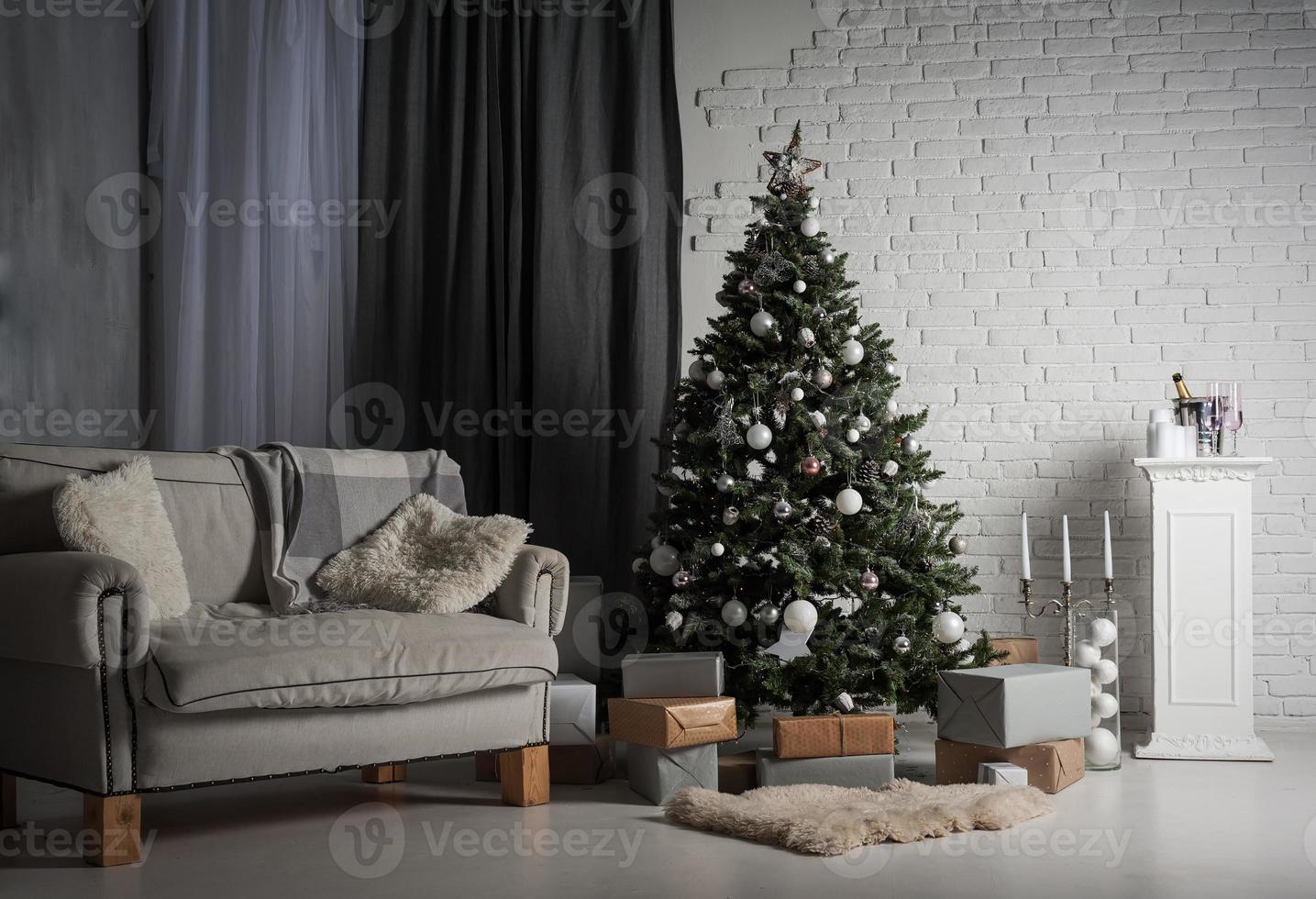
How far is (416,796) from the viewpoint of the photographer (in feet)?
9.13

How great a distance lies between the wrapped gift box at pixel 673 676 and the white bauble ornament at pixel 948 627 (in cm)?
62

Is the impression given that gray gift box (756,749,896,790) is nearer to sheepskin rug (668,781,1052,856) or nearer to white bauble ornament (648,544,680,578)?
sheepskin rug (668,781,1052,856)

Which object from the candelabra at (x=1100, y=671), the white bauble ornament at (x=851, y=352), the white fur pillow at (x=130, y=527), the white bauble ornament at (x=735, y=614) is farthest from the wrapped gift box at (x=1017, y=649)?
the white fur pillow at (x=130, y=527)

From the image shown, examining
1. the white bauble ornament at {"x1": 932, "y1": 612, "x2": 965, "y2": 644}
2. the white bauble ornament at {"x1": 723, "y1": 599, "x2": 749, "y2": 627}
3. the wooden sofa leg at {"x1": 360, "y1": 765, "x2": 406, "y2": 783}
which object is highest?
the white bauble ornament at {"x1": 723, "y1": 599, "x2": 749, "y2": 627}

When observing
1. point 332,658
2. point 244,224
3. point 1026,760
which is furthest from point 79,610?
point 1026,760

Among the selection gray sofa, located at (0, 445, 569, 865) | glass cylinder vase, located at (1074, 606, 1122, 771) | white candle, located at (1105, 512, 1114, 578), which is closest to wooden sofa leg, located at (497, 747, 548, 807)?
gray sofa, located at (0, 445, 569, 865)

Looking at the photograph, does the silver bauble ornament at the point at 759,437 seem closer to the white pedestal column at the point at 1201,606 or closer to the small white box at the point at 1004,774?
the small white box at the point at 1004,774

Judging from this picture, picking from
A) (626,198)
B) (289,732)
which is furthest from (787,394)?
(289,732)

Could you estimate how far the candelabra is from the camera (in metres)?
3.12

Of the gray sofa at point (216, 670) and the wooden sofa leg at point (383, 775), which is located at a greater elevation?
the gray sofa at point (216, 670)

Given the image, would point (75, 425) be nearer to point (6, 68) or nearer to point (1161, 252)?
point (6, 68)

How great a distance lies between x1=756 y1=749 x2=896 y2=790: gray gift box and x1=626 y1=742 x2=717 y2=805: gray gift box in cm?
16

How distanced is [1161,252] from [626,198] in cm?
190

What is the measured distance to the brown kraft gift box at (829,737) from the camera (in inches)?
109
